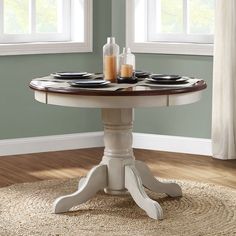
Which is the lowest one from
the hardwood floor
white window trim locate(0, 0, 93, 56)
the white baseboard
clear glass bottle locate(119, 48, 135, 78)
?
the hardwood floor

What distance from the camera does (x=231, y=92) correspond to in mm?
5926

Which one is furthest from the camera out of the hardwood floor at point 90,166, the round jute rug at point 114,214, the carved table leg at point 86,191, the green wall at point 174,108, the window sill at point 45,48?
the green wall at point 174,108

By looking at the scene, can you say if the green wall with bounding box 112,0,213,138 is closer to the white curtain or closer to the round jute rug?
the white curtain

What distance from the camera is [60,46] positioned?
20.8 feet

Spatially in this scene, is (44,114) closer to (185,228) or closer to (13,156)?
(13,156)

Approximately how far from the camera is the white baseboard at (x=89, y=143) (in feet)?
20.4

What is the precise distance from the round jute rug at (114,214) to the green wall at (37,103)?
1247 millimetres

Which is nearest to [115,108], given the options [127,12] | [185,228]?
[185,228]

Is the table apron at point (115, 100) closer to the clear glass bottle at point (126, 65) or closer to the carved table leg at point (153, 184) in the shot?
the clear glass bottle at point (126, 65)

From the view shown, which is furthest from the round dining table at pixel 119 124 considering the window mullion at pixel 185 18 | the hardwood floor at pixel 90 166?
the window mullion at pixel 185 18

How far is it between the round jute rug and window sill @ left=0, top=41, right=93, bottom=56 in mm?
1445

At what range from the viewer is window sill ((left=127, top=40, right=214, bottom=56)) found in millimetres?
6133

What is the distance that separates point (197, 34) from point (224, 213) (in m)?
2.29

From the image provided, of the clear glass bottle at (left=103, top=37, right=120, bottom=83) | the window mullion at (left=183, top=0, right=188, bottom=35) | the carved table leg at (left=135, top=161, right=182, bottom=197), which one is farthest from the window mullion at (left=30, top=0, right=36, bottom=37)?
the carved table leg at (left=135, top=161, right=182, bottom=197)
